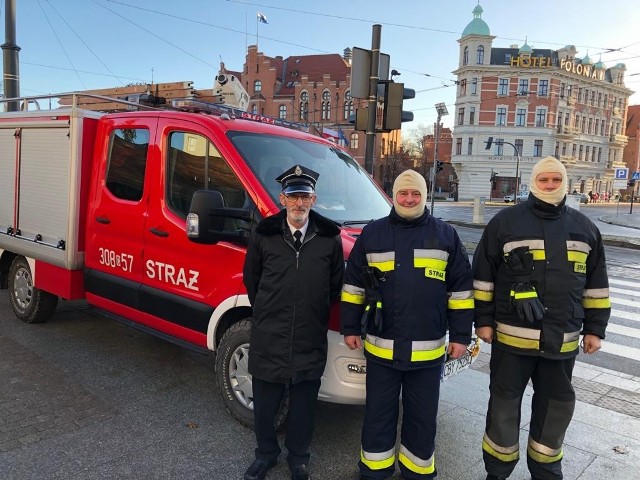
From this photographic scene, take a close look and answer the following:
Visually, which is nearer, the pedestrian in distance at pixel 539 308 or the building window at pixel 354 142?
the pedestrian in distance at pixel 539 308

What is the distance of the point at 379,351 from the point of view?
120 inches

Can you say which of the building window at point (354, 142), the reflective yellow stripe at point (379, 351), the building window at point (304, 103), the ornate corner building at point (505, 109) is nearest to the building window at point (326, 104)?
the building window at point (304, 103)

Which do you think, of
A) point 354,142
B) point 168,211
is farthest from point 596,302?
point 354,142

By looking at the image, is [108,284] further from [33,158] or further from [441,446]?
[441,446]

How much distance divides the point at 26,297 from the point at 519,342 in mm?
5506

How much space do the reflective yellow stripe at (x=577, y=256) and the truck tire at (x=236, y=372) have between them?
209 centimetres

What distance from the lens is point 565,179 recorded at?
10.0 ft

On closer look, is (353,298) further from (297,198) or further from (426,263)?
(297,198)

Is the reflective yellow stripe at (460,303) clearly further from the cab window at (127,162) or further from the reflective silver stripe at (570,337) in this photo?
the cab window at (127,162)

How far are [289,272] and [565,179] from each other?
1.71 metres

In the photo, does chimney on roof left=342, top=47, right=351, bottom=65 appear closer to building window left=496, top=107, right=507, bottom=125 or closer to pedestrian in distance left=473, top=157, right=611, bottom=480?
building window left=496, top=107, right=507, bottom=125

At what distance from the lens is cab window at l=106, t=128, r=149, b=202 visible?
4.54 m

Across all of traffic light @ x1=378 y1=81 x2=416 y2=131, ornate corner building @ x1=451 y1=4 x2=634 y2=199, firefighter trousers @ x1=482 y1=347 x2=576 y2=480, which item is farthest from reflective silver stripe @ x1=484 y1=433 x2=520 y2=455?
ornate corner building @ x1=451 y1=4 x2=634 y2=199

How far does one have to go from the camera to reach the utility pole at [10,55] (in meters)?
8.79
